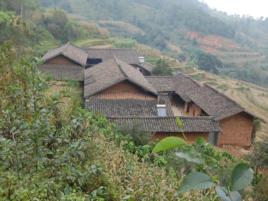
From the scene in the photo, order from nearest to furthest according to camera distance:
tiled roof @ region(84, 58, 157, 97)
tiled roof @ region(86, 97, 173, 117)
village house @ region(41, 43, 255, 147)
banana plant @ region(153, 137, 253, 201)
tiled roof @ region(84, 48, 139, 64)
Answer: banana plant @ region(153, 137, 253, 201) → village house @ region(41, 43, 255, 147) → tiled roof @ region(86, 97, 173, 117) → tiled roof @ region(84, 58, 157, 97) → tiled roof @ region(84, 48, 139, 64)

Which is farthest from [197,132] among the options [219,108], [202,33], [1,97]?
[202,33]

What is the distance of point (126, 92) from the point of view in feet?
67.3

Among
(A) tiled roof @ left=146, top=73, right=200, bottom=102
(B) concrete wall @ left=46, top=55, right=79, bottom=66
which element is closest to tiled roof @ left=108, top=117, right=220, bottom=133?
(A) tiled roof @ left=146, top=73, right=200, bottom=102

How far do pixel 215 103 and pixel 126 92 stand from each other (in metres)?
5.51

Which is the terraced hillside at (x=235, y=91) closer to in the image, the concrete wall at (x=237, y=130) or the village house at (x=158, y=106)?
the village house at (x=158, y=106)

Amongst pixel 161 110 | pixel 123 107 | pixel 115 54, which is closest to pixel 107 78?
pixel 123 107

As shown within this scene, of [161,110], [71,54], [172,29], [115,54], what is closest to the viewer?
[161,110]

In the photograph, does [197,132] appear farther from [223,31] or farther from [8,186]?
[223,31]

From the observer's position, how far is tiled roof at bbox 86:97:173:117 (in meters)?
18.2

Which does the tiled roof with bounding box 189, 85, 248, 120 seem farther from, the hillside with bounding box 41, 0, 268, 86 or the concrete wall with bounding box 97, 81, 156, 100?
the hillside with bounding box 41, 0, 268, 86

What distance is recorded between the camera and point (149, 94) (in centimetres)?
2072

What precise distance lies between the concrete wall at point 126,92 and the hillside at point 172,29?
45573mm

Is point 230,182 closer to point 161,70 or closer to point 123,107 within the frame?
point 123,107

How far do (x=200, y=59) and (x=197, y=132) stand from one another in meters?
42.6
